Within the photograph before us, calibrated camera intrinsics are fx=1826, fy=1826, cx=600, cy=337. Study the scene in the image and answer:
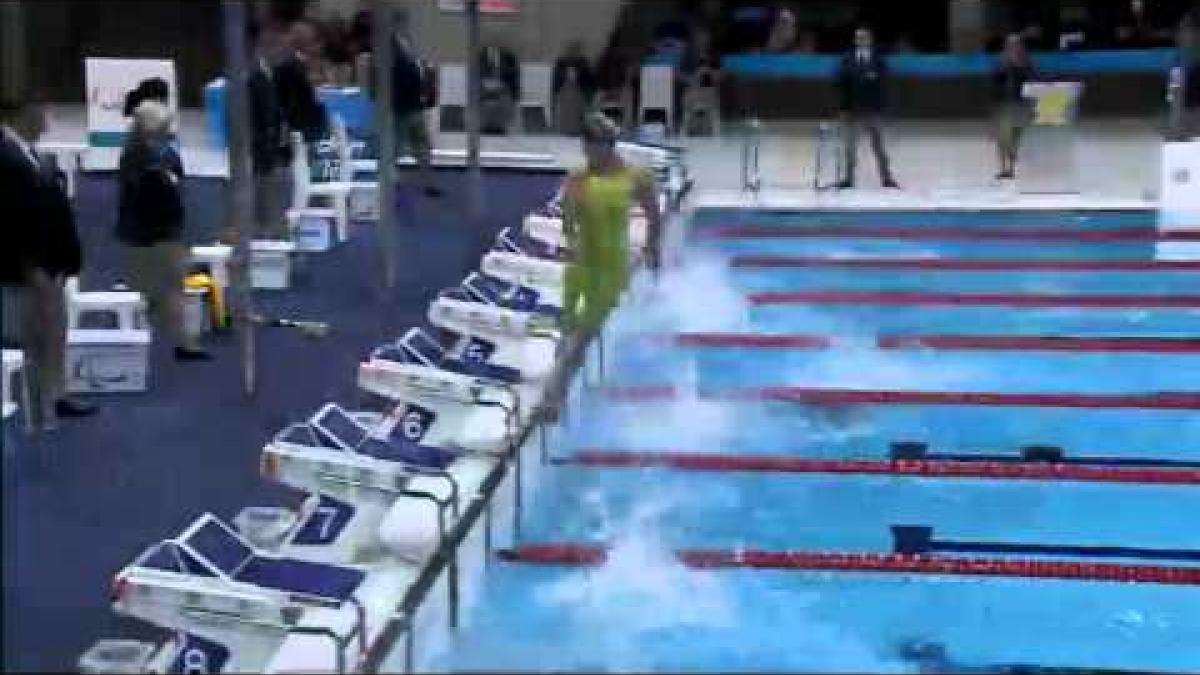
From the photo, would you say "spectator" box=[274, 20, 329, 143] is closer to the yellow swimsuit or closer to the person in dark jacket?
the person in dark jacket

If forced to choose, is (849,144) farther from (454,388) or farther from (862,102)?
(454,388)

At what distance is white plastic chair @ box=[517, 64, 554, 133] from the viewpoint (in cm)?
698

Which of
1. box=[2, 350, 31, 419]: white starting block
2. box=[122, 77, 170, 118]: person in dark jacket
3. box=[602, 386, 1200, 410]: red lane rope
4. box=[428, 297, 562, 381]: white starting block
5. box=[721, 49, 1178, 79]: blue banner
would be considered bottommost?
box=[602, 386, 1200, 410]: red lane rope

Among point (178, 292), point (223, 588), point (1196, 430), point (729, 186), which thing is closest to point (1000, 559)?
point (1196, 430)

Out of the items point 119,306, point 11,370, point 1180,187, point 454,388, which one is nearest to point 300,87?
point 119,306

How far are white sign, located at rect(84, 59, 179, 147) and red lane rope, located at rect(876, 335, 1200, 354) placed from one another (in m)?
3.91

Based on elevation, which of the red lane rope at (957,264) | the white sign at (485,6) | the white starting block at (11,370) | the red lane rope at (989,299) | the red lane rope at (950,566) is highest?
the white sign at (485,6)

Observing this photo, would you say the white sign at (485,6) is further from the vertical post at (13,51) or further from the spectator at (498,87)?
the vertical post at (13,51)

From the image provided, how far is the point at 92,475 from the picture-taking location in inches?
253

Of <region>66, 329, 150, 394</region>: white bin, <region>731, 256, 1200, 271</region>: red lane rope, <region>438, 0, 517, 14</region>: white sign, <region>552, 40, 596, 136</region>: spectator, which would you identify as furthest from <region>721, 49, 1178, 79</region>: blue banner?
<region>438, 0, 517, 14</region>: white sign

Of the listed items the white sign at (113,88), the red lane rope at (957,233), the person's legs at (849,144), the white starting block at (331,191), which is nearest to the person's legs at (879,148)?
the person's legs at (849,144)

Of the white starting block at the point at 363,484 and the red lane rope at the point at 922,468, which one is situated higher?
the white starting block at the point at 363,484

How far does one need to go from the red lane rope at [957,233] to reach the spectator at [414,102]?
3059 millimetres

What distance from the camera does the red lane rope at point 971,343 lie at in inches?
370
